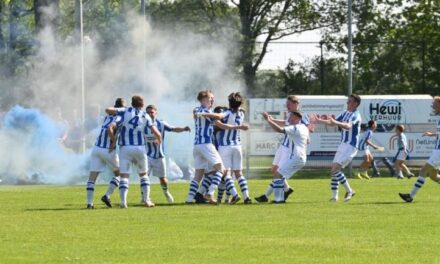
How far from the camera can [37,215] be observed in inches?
771

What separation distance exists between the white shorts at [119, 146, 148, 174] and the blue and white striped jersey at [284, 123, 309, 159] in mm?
2716

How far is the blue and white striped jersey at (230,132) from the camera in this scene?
21906 millimetres

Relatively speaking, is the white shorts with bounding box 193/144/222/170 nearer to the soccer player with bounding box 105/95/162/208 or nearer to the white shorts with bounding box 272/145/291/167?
the soccer player with bounding box 105/95/162/208

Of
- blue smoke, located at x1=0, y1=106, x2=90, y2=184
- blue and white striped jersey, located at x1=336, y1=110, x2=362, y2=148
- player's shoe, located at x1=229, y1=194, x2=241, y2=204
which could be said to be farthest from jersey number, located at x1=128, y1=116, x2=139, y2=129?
blue smoke, located at x1=0, y1=106, x2=90, y2=184

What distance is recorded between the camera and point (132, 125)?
21.0 meters

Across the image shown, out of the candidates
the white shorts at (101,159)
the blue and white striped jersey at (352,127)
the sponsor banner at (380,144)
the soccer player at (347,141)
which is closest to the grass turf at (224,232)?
the soccer player at (347,141)

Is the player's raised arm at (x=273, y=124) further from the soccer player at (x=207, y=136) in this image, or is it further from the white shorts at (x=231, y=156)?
the white shorts at (x=231, y=156)

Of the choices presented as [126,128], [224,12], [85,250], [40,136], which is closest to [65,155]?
[40,136]

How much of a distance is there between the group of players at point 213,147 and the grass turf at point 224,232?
54 cm

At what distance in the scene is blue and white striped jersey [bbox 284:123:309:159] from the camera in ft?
71.3

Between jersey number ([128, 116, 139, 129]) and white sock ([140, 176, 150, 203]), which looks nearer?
jersey number ([128, 116, 139, 129])

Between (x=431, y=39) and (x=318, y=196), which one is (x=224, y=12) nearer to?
(x=431, y=39)

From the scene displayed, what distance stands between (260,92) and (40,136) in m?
21.3

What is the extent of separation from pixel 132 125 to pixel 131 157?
0.62 metres
